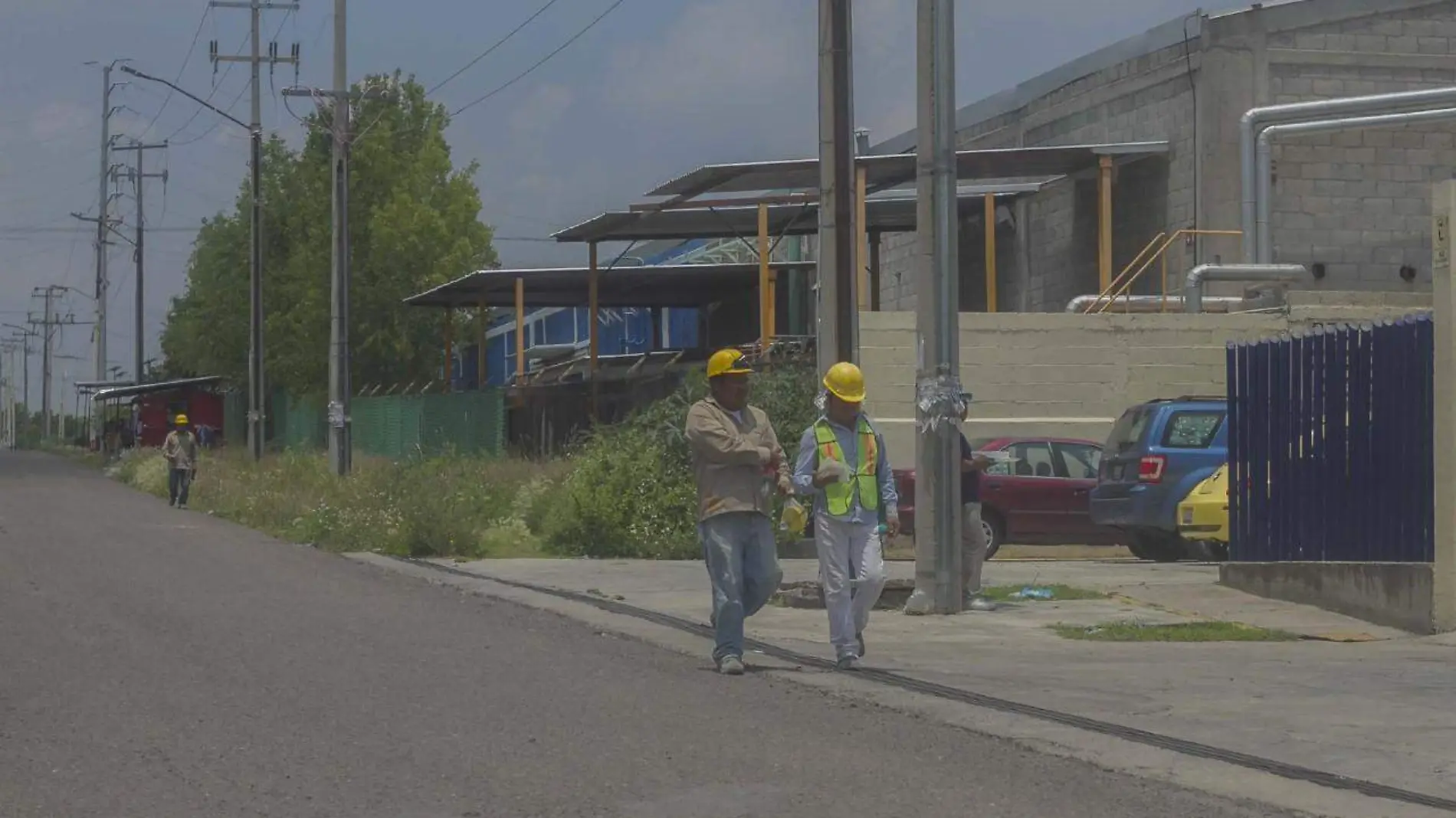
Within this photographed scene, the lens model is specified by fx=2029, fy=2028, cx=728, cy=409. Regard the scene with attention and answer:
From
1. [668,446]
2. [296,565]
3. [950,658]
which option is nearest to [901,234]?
[668,446]

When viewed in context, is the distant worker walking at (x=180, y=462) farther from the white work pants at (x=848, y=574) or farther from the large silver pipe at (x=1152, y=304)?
the white work pants at (x=848, y=574)

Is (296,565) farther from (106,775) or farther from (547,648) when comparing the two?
(106,775)

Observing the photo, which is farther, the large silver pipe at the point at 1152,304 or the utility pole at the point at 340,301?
the utility pole at the point at 340,301

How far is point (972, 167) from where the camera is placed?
3027 cm

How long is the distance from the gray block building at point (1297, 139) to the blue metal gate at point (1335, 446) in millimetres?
14626

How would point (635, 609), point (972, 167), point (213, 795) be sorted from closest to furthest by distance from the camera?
point (213, 795) → point (635, 609) → point (972, 167)

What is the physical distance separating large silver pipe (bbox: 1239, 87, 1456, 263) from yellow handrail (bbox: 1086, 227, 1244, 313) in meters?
0.28

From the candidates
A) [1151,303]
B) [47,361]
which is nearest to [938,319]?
[1151,303]

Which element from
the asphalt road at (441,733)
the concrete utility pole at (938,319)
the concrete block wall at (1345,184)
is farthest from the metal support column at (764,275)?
the asphalt road at (441,733)

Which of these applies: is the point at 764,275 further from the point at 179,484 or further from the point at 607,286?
the point at 607,286

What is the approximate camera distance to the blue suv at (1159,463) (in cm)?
1992

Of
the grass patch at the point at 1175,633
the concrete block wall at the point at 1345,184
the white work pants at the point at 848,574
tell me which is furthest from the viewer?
the concrete block wall at the point at 1345,184

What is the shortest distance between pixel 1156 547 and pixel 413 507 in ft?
26.7

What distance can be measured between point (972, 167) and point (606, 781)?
23.4 meters
